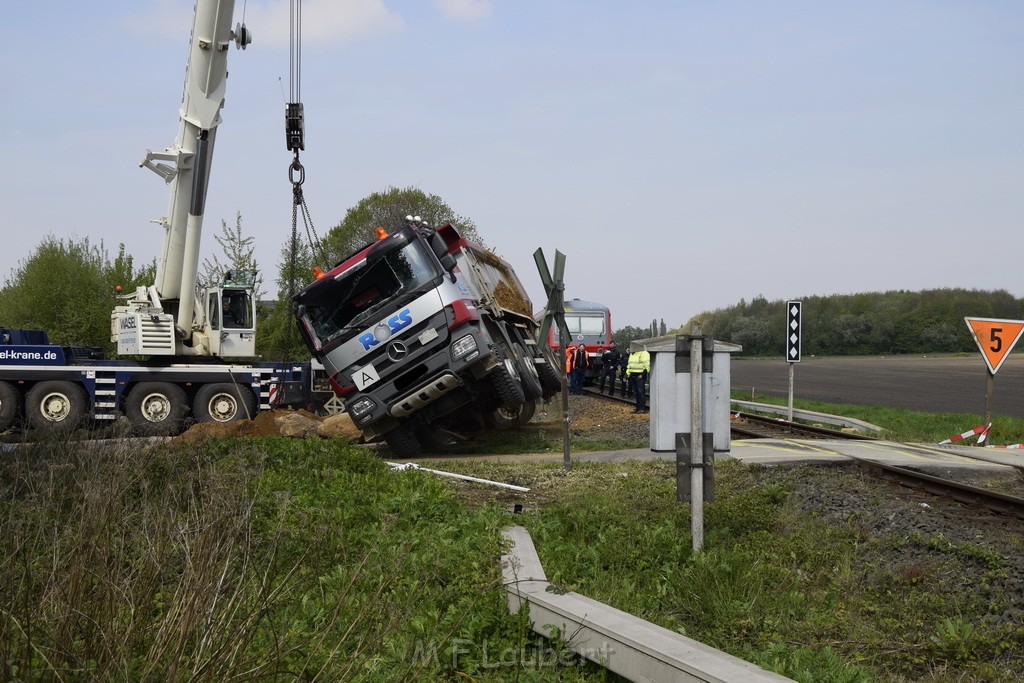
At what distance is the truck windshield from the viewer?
1545 cm

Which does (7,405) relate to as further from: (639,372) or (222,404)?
(639,372)

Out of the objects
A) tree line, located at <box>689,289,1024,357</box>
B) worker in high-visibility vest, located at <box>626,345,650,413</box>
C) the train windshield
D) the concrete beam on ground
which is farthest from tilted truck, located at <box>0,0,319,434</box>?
tree line, located at <box>689,289,1024,357</box>

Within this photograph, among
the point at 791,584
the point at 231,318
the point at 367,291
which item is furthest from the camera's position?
the point at 231,318

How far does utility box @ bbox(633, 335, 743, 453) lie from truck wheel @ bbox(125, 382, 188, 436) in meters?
14.6

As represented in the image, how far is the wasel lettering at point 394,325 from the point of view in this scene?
15.3 metres

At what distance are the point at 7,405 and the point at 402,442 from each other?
898 centimetres

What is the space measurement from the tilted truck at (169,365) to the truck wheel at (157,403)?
0.07 ft

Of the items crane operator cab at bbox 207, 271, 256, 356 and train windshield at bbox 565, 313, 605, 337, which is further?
train windshield at bbox 565, 313, 605, 337

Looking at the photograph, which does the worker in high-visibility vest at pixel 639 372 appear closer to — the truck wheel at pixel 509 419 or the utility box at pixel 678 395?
the truck wheel at pixel 509 419

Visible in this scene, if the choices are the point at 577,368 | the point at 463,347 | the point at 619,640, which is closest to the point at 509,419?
the point at 463,347

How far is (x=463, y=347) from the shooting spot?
1511cm

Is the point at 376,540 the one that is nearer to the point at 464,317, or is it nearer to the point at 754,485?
the point at 754,485

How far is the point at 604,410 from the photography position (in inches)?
998

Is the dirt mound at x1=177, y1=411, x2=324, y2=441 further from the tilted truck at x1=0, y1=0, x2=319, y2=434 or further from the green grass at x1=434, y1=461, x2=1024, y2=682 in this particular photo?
the green grass at x1=434, y1=461, x2=1024, y2=682
